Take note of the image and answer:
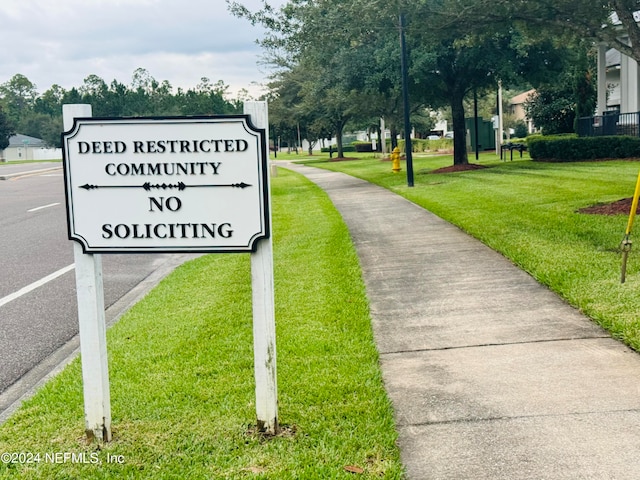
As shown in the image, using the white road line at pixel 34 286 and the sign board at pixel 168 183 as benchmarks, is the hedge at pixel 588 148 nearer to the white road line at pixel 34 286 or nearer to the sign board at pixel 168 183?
the white road line at pixel 34 286

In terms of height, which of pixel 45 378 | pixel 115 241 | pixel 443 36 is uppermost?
pixel 443 36

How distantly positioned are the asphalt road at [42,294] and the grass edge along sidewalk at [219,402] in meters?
0.44

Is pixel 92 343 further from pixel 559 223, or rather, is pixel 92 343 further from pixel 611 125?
pixel 611 125

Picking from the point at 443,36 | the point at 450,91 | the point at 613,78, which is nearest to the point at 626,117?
the point at 450,91

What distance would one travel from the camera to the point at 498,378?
4.77m

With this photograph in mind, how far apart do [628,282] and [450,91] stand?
66.7 feet

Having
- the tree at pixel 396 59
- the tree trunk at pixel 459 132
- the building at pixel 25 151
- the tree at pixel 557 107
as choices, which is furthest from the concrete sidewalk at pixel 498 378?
the building at pixel 25 151

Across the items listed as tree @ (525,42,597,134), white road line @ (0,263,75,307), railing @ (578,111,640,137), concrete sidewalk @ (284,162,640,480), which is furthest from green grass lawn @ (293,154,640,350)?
tree @ (525,42,597,134)

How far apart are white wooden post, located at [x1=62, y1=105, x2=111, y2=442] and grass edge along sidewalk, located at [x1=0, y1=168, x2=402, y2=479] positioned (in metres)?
0.13

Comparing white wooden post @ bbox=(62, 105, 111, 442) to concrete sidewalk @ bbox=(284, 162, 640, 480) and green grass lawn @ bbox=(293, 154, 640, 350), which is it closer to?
concrete sidewalk @ bbox=(284, 162, 640, 480)

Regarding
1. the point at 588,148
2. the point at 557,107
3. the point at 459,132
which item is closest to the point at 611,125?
the point at 588,148

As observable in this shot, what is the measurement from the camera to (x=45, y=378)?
17.8 feet

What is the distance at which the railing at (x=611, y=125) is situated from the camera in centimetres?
2619

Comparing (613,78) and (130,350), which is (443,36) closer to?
(130,350)
